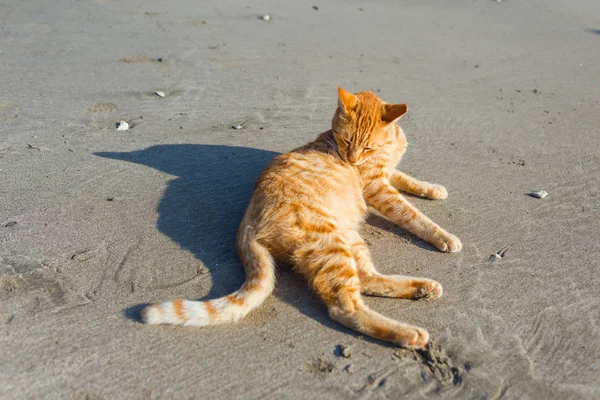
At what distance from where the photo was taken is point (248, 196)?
4.29 m

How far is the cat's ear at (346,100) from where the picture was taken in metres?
3.98

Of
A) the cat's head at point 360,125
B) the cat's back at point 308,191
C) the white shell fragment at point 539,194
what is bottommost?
the white shell fragment at point 539,194

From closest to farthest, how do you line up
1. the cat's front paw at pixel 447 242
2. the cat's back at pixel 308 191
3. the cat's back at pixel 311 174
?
the cat's back at pixel 308 191 < the cat's back at pixel 311 174 < the cat's front paw at pixel 447 242

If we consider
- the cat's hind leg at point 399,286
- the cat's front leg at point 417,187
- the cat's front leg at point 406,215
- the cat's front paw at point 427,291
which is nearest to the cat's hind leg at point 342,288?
the cat's hind leg at point 399,286

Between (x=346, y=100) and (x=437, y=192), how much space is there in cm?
120

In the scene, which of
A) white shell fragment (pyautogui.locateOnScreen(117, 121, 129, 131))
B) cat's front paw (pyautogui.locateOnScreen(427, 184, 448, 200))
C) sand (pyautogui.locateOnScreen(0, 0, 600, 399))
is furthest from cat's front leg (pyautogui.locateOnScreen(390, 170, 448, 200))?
white shell fragment (pyautogui.locateOnScreen(117, 121, 129, 131))

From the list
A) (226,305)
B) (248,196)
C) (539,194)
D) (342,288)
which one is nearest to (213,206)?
(248,196)

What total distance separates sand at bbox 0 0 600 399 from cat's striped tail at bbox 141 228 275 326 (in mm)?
84

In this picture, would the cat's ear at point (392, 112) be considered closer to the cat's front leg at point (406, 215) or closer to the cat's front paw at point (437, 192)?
the cat's front leg at point (406, 215)

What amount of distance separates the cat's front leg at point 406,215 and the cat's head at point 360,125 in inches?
10.9

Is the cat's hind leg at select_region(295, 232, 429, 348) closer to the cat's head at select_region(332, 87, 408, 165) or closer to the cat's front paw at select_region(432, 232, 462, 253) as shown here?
the cat's front paw at select_region(432, 232, 462, 253)

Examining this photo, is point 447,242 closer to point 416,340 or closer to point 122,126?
point 416,340

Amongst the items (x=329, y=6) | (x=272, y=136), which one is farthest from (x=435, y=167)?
(x=329, y=6)

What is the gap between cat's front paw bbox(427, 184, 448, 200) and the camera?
441 centimetres
